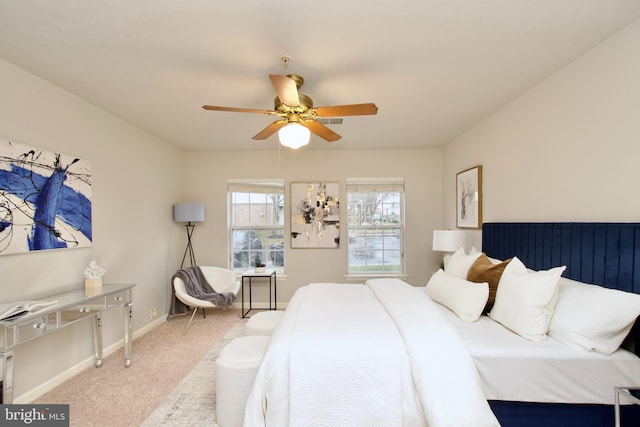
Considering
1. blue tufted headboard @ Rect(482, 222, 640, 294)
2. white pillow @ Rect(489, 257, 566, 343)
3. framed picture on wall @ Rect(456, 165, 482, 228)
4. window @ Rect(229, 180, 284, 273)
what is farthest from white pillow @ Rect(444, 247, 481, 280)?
window @ Rect(229, 180, 284, 273)

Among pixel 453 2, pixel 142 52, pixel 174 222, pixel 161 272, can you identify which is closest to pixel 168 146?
pixel 174 222

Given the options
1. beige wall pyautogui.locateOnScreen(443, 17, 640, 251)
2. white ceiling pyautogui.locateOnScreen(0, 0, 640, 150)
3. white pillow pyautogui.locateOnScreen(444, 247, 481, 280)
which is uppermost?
white ceiling pyautogui.locateOnScreen(0, 0, 640, 150)

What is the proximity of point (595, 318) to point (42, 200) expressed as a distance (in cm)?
394

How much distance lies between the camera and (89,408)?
2.10 metres

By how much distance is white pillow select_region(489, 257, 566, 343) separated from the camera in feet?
5.61

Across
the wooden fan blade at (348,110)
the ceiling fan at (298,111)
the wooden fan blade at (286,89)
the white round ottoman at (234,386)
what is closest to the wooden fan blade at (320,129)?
the ceiling fan at (298,111)

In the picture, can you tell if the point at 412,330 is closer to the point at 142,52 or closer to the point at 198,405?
the point at 198,405

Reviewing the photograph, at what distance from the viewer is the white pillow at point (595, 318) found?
58.2 inches

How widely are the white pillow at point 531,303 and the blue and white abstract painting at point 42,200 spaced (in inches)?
141

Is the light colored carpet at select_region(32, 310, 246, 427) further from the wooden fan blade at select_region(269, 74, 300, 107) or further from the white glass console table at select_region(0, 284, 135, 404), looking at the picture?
the wooden fan blade at select_region(269, 74, 300, 107)

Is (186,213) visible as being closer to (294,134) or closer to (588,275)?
(294,134)

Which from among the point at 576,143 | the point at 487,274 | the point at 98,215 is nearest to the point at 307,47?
the point at 576,143

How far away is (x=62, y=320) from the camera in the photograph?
2088 mm

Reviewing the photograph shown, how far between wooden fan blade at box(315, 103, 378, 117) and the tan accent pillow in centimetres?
155
